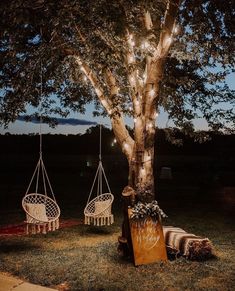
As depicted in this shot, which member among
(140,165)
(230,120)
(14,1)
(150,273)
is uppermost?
(14,1)

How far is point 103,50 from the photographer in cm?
687

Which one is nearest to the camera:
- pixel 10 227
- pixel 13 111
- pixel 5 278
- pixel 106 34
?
pixel 5 278

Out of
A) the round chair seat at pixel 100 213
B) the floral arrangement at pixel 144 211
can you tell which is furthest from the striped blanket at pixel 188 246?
the round chair seat at pixel 100 213

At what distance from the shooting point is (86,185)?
19.2 metres

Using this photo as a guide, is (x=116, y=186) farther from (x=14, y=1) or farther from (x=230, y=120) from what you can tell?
(x=14, y=1)

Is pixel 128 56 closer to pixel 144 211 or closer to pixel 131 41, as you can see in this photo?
pixel 131 41

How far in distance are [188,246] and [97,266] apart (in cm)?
147

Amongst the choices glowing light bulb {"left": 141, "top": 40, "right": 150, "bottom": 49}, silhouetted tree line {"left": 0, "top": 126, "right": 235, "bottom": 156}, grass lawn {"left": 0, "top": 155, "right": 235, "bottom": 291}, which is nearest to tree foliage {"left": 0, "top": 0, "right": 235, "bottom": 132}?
glowing light bulb {"left": 141, "top": 40, "right": 150, "bottom": 49}

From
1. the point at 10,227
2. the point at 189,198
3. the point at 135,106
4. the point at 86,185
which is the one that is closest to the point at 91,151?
the point at 86,185

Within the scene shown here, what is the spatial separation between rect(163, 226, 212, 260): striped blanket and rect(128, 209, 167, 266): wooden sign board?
35 centimetres

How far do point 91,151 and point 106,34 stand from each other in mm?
31516

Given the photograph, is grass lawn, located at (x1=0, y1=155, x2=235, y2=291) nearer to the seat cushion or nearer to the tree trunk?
the seat cushion

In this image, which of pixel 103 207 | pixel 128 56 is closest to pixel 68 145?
pixel 103 207

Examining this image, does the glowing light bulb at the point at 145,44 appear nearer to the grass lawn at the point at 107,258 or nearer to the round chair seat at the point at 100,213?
the grass lawn at the point at 107,258
